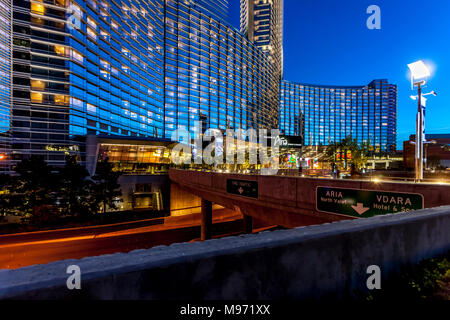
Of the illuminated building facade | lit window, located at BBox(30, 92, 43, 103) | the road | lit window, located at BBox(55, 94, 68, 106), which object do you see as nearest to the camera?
the road

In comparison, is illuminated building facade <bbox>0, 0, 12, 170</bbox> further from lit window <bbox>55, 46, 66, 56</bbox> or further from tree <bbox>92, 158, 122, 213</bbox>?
tree <bbox>92, 158, 122, 213</bbox>

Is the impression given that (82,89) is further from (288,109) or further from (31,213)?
(288,109)

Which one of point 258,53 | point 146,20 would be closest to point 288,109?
point 258,53

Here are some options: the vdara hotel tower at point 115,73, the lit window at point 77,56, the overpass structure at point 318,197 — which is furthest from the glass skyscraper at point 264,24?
the overpass structure at point 318,197

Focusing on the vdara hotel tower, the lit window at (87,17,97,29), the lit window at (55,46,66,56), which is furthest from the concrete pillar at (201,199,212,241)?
the lit window at (87,17,97,29)

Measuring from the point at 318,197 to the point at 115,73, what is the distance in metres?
64.6

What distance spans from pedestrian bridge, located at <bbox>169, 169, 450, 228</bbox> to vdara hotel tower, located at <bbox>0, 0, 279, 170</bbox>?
4164cm

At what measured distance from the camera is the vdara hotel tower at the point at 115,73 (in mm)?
40531

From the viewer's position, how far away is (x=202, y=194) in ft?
83.2

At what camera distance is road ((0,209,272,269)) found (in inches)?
855

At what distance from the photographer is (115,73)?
5950 centimetres

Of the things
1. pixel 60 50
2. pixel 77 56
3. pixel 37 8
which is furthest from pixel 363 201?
pixel 37 8

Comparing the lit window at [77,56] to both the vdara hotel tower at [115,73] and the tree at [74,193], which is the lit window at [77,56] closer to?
the vdara hotel tower at [115,73]

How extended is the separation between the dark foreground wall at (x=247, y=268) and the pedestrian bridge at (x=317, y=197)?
6676mm
